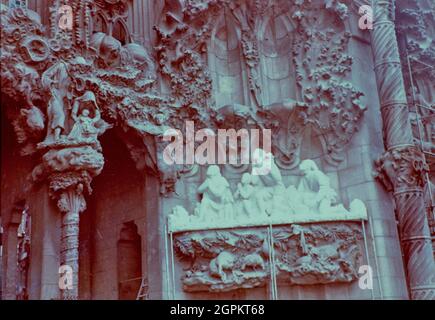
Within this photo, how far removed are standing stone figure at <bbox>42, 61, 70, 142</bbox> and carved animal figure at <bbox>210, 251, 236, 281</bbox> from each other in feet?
11.0

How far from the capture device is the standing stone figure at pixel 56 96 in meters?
9.84

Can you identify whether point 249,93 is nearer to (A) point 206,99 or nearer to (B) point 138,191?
(A) point 206,99

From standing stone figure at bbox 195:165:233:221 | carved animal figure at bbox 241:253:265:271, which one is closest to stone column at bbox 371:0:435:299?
carved animal figure at bbox 241:253:265:271

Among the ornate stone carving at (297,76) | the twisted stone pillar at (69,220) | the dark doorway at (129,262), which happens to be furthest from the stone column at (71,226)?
the ornate stone carving at (297,76)

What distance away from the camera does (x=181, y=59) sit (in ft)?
38.2

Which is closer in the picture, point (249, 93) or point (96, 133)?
point (96, 133)

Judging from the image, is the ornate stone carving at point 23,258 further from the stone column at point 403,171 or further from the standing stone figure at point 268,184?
the stone column at point 403,171

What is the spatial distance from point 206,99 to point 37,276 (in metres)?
4.43

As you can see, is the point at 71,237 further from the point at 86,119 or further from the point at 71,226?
the point at 86,119

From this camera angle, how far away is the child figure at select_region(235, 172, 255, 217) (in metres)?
11.1

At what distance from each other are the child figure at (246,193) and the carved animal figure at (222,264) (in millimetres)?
818

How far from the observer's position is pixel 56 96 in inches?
394

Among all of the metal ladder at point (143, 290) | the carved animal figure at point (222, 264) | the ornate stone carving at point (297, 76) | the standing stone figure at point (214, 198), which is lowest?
the metal ladder at point (143, 290)
